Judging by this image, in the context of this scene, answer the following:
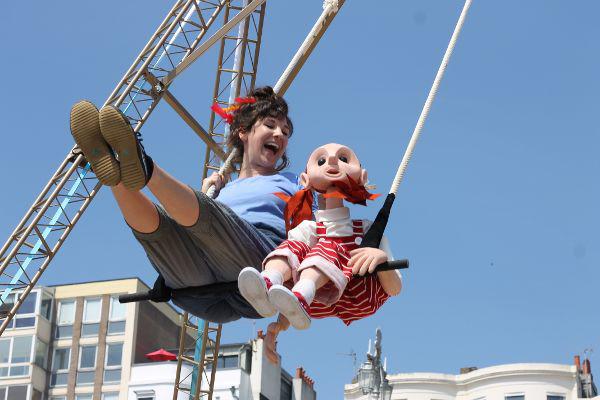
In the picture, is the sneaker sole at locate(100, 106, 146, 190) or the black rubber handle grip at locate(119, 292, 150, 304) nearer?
the sneaker sole at locate(100, 106, 146, 190)

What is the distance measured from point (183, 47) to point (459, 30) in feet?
50.5

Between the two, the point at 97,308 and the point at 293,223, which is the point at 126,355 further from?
the point at 293,223

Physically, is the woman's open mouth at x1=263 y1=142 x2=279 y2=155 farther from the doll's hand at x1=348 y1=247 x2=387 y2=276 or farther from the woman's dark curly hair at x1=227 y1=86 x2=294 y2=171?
the doll's hand at x1=348 y1=247 x2=387 y2=276

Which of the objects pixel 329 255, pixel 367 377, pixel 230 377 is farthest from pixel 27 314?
pixel 329 255

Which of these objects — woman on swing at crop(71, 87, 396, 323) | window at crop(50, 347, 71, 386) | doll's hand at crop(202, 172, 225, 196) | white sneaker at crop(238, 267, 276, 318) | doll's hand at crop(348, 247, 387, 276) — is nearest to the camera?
white sneaker at crop(238, 267, 276, 318)

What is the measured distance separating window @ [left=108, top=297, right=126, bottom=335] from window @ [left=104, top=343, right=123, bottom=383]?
45 cm

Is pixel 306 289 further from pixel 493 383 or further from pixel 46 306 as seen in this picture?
pixel 46 306

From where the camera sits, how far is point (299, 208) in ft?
27.4

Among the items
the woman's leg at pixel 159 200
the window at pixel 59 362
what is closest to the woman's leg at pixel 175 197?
the woman's leg at pixel 159 200

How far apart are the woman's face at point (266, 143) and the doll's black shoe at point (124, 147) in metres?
1.82

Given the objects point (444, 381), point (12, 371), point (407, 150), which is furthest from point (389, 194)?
point (12, 371)

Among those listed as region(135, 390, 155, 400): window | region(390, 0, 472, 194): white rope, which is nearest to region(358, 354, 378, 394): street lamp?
region(390, 0, 472, 194): white rope

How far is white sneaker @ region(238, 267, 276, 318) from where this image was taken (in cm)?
716

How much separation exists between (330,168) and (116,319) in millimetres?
34277
